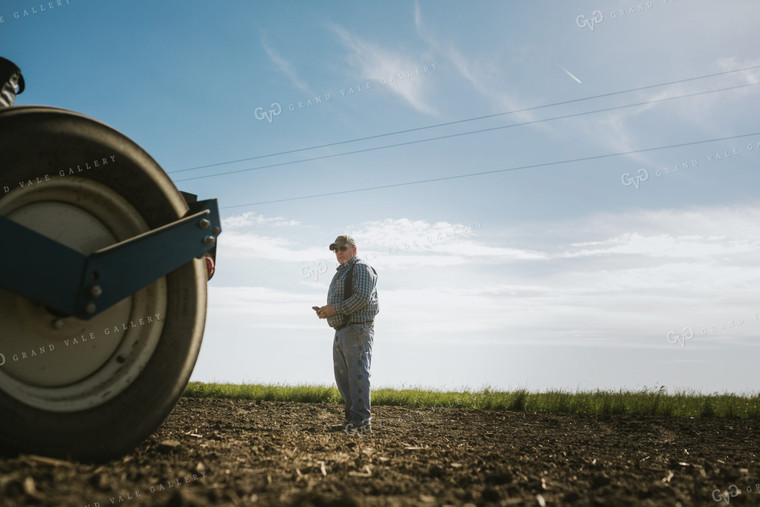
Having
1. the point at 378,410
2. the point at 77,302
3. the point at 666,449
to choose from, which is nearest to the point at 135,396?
the point at 77,302

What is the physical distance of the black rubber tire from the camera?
102 inches

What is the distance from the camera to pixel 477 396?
34.5 feet

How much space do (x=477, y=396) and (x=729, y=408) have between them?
14.4ft

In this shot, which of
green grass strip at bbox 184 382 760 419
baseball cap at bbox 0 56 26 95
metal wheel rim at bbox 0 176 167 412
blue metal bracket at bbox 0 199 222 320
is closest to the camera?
blue metal bracket at bbox 0 199 222 320

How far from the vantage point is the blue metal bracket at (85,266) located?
101 inches

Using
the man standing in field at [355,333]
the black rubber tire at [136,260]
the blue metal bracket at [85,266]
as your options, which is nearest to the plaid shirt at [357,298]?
the man standing in field at [355,333]

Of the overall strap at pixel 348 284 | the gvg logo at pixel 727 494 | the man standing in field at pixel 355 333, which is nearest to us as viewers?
the gvg logo at pixel 727 494

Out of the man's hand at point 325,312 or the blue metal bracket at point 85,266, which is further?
the man's hand at point 325,312

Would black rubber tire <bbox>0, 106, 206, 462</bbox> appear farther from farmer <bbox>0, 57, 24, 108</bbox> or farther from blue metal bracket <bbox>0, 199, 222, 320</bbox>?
farmer <bbox>0, 57, 24, 108</bbox>

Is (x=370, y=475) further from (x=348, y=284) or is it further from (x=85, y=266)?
(x=348, y=284)

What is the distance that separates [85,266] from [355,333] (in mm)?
3811

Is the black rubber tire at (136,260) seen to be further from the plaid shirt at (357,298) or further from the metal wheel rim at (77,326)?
the plaid shirt at (357,298)

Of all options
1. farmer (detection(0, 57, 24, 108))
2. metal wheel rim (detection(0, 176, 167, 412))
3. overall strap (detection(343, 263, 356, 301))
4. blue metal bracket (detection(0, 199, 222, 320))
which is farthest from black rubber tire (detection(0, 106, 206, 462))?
overall strap (detection(343, 263, 356, 301))

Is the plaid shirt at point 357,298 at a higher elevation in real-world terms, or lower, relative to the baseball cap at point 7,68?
lower
